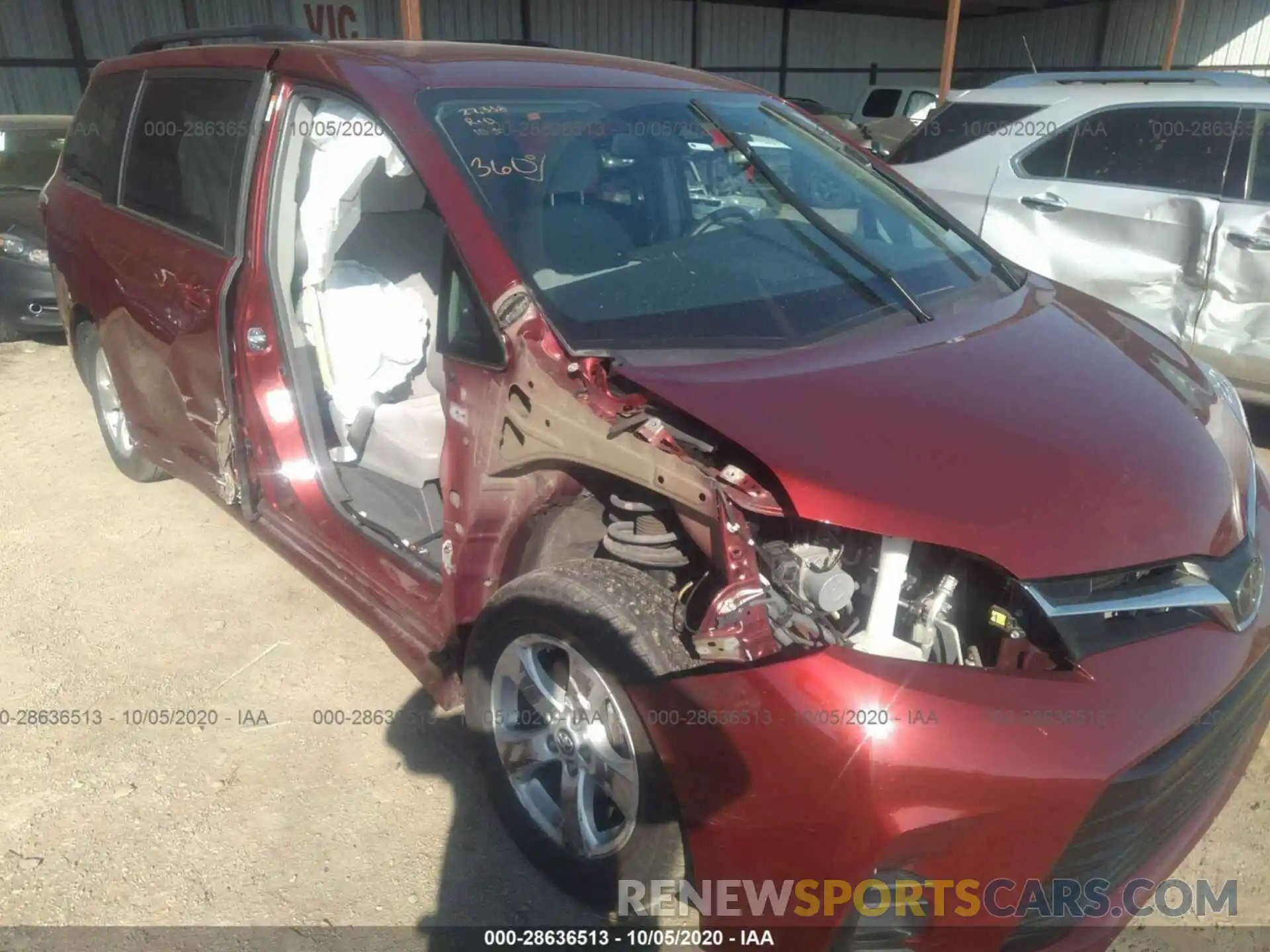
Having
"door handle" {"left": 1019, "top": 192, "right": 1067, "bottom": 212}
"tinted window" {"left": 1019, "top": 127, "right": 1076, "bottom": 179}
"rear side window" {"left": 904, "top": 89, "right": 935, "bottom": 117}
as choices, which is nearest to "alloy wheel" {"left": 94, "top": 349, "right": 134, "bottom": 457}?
"door handle" {"left": 1019, "top": 192, "right": 1067, "bottom": 212}

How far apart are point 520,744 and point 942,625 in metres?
1.05

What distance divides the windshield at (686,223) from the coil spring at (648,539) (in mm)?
349

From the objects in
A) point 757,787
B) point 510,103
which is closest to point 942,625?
point 757,787

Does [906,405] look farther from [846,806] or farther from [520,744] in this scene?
[520,744]

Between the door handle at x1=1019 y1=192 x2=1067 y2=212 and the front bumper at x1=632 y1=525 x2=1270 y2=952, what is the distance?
152 inches

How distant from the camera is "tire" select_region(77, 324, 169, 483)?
4090 millimetres

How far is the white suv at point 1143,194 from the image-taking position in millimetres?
4438

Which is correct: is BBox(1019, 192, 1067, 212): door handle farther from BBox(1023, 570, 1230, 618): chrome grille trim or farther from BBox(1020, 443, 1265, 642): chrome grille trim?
BBox(1023, 570, 1230, 618): chrome grille trim

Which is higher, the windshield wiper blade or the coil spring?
the windshield wiper blade

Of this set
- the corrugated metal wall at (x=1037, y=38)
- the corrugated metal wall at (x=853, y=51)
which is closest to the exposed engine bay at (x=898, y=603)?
the corrugated metal wall at (x=853, y=51)

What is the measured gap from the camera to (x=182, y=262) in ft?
9.80

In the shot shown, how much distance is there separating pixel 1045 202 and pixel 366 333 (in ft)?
12.2

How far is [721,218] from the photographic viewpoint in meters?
2.59

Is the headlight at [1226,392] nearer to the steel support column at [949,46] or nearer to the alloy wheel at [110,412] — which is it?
the alloy wheel at [110,412]
